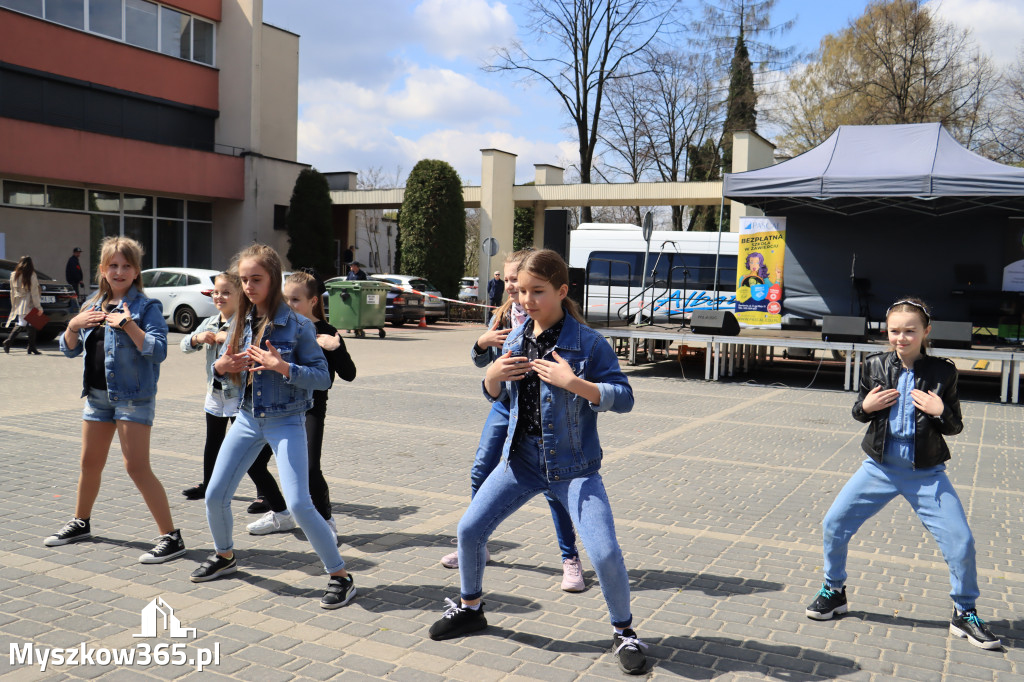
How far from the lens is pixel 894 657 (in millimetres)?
3688

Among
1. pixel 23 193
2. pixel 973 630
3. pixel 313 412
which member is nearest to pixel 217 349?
pixel 313 412

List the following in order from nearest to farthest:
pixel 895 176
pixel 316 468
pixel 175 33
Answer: pixel 316 468 → pixel 895 176 → pixel 175 33

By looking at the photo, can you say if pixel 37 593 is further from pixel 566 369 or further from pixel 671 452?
pixel 671 452

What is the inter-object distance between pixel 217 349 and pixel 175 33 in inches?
1107

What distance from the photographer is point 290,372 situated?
4.00 meters

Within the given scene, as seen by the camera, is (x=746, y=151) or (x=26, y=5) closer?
(x=26, y=5)

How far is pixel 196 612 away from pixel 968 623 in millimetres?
3532

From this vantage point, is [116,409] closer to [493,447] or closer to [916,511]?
[493,447]

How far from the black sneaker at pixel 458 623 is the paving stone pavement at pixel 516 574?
0.06m

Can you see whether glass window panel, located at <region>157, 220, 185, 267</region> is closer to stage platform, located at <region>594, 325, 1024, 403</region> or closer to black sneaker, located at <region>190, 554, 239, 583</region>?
stage platform, located at <region>594, 325, 1024, 403</region>

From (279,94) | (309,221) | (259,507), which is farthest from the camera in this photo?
(279,94)

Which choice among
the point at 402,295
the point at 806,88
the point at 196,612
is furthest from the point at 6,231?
the point at 806,88

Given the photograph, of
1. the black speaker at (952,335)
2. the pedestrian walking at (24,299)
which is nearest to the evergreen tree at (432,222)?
the pedestrian walking at (24,299)

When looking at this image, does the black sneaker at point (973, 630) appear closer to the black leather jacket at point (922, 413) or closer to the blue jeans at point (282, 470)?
the black leather jacket at point (922, 413)
